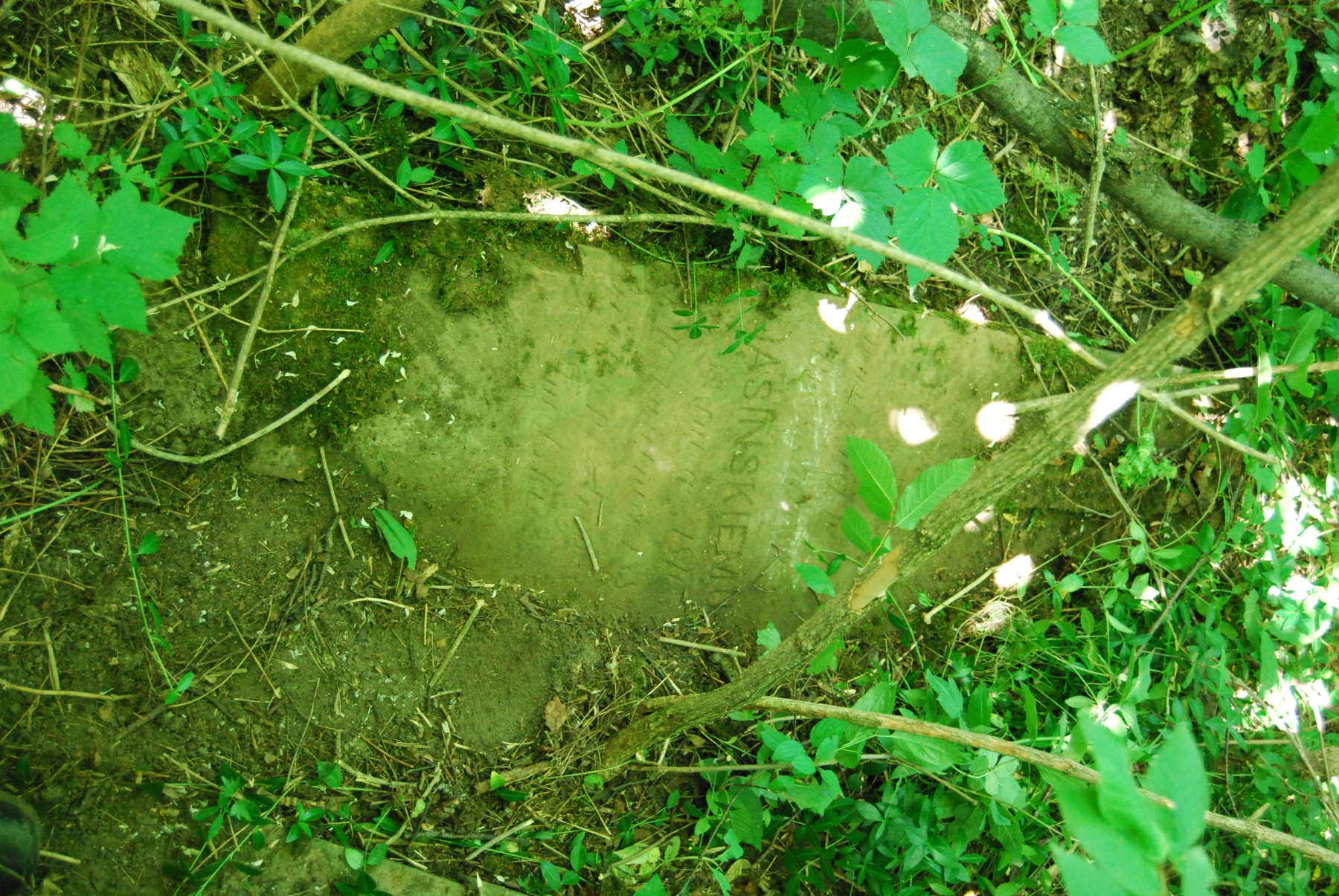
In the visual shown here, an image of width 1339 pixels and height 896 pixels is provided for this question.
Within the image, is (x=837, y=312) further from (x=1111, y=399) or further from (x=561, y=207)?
(x=1111, y=399)

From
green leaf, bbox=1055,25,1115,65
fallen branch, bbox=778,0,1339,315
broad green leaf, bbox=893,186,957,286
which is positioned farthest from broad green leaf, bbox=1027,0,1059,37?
broad green leaf, bbox=893,186,957,286

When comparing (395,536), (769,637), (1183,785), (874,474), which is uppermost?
(1183,785)

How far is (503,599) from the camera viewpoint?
6.89 feet

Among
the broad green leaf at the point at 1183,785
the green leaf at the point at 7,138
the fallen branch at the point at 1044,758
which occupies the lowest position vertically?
the fallen branch at the point at 1044,758

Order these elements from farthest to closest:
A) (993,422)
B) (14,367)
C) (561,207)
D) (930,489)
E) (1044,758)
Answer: (993,422)
(561,207)
(930,489)
(1044,758)
(14,367)

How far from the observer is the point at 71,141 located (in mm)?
1572

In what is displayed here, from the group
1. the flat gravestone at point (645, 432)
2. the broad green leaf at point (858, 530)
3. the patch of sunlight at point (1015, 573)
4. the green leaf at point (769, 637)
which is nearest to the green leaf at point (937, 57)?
the flat gravestone at point (645, 432)

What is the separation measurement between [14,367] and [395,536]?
87 centimetres

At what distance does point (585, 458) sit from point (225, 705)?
1.04 meters

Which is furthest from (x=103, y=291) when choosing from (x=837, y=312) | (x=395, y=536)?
(x=837, y=312)

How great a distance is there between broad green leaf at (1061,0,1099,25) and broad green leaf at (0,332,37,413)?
87.4 inches

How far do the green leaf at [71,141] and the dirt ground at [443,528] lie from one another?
1.06ft

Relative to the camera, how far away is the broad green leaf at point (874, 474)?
1.82 m

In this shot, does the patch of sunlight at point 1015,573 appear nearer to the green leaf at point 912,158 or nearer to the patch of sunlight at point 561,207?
the green leaf at point 912,158
